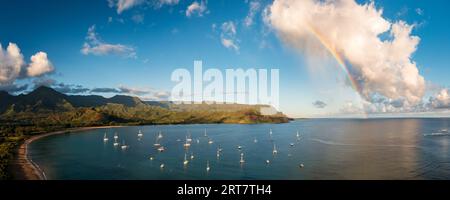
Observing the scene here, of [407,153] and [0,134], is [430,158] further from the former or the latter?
[0,134]

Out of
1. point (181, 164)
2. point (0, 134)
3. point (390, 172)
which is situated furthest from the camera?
point (0, 134)

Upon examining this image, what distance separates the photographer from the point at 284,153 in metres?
106

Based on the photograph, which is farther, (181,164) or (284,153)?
(284,153)

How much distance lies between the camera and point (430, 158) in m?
92.1
